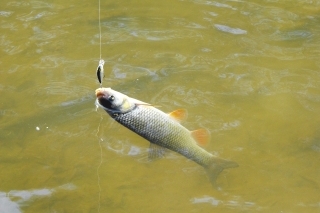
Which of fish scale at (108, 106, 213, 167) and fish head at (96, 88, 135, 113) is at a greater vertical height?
fish head at (96, 88, 135, 113)

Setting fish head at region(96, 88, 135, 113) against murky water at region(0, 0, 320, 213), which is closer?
fish head at region(96, 88, 135, 113)

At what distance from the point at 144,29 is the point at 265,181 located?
2.82 meters

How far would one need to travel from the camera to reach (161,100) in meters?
4.62

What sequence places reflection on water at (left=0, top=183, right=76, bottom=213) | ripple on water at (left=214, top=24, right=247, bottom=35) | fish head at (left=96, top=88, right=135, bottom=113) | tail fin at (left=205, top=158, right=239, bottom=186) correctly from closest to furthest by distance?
1. fish head at (left=96, top=88, right=135, bottom=113)
2. tail fin at (left=205, top=158, right=239, bottom=186)
3. reflection on water at (left=0, top=183, right=76, bottom=213)
4. ripple on water at (left=214, top=24, right=247, bottom=35)

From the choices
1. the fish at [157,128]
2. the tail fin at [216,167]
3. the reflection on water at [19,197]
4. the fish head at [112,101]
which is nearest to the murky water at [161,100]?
the reflection on water at [19,197]

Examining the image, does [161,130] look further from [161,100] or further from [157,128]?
[161,100]

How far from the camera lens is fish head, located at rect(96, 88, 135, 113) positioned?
3.28 meters

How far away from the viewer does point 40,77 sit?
5105 mm

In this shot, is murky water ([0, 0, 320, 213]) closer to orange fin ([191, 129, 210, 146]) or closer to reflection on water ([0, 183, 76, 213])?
reflection on water ([0, 183, 76, 213])

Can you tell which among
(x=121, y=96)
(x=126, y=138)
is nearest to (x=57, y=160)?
(x=126, y=138)

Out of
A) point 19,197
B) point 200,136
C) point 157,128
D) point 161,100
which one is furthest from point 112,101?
point 161,100

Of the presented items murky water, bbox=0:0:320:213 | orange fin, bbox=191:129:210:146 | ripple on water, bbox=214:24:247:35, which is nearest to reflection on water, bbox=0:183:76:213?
murky water, bbox=0:0:320:213

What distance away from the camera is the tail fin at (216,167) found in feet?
11.4

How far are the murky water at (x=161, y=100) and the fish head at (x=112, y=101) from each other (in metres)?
0.76
